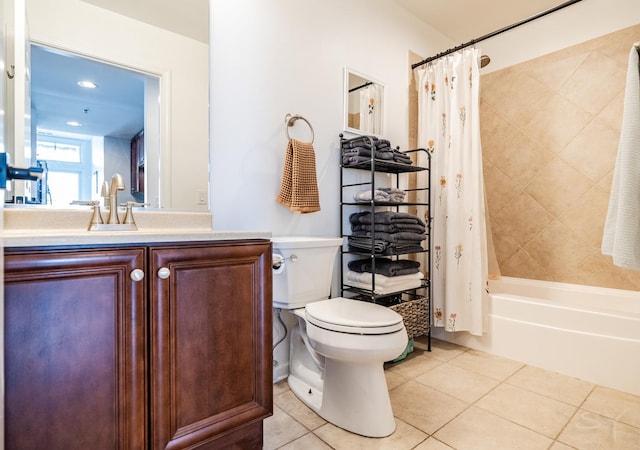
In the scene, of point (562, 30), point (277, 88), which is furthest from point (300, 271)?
point (562, 30)

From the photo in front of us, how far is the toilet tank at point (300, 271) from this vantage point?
66.1 inches

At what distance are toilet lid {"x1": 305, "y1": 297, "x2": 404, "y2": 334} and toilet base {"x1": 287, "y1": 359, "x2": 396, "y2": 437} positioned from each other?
0.18 metres

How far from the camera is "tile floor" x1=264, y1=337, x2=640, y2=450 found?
1399mm

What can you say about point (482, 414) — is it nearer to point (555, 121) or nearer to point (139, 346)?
point (139, 346)

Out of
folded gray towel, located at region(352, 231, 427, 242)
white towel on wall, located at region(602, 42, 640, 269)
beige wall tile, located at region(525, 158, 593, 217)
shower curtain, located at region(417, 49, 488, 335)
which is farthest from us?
beige wall tile, located at region(525, 158, 593, 217)

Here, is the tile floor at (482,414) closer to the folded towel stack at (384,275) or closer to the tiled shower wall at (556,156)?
the folded towel stack at (384,275)

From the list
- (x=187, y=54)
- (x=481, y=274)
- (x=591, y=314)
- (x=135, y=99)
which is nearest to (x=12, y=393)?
(x=135, y=99)

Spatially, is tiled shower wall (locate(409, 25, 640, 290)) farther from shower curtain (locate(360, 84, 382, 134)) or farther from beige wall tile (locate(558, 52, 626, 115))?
shower curtain (locate(360, 84, 382, 134))

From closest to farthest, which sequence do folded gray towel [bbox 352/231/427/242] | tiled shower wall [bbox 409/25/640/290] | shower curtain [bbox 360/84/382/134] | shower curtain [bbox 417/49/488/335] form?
folded gray towel [bbox 352/231/427/242] < shower curtain [bbox 417/49/488/335] < shower curtain [bbox 360/84/382/134] < tiled shower wall [bbox 409/25/640/290]

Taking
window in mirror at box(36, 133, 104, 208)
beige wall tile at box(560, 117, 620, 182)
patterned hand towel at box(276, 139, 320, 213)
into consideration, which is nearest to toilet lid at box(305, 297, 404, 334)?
patterned hand towel at box(276, 139, 320, 213)

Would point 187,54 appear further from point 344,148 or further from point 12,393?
point 12,393

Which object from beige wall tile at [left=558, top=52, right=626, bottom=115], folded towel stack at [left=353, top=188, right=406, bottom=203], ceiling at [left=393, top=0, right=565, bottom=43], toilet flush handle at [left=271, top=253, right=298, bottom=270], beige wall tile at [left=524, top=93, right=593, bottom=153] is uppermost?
ceiling at [left=393, top=0, right=565, bottom=43]

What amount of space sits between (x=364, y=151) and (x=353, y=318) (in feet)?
3.62

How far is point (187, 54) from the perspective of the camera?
1.64m
